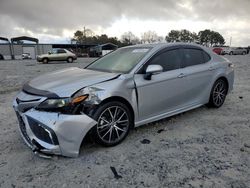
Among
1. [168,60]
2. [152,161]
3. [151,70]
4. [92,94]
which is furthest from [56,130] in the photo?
[168,60]

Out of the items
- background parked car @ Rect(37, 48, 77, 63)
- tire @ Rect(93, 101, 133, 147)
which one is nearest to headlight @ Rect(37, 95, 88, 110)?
tire @ Rect(93, 101, 133, 147)

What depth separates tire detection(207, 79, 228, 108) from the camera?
4703 mm

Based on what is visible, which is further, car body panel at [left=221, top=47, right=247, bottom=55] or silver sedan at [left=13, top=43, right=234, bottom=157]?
car body panel at [left=221, top=47, right=247, bottom=55]

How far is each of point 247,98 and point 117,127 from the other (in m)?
4.28

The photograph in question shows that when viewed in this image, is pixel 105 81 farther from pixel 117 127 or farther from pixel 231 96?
pixel 231 96

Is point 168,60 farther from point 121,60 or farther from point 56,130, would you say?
point 56,130

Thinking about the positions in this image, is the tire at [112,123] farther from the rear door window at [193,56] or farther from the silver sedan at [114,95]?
the rear door window at [193,56]

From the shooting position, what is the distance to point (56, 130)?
263 cm

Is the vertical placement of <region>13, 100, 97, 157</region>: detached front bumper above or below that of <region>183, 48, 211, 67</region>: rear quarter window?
below

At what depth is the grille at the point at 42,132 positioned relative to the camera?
265 cm

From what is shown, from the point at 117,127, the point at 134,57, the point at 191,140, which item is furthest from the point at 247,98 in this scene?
the point at 117,127

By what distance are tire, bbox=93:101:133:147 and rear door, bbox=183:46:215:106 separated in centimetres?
145

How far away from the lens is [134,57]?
378 cm

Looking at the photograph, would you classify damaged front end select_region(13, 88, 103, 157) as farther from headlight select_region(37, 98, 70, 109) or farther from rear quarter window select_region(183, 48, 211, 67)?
rear quarter window select_region(183, 48, 211, 67)
